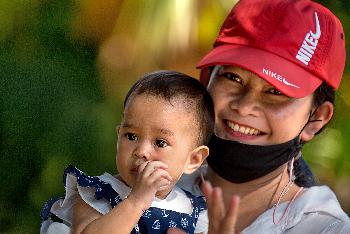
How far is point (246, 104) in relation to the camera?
2.48m

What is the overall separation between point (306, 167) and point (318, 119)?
163 mm

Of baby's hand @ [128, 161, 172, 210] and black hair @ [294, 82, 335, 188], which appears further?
black hair @ [294, 82, 335, 188]

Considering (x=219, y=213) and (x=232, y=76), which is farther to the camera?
(x=232, y=76)

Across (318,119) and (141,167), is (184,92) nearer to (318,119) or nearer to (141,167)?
(141,167)

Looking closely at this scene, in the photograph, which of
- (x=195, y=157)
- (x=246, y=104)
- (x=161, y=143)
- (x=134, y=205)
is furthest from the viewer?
(x=246, y=104)

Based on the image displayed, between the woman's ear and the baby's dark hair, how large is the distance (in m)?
0.40

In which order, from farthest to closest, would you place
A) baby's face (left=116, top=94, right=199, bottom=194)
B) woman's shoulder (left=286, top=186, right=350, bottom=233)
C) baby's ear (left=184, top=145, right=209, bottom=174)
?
woman's shoulder (left=286, top=186, right=350, bottom=233), baby's ear (left=184, top=145, right=209, bottom=174), baby's face (left=116, top=94, right=199, bottom=194)

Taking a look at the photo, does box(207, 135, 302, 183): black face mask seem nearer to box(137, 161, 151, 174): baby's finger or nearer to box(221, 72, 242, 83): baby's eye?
box(221, 72, 242, 83): baby's eye

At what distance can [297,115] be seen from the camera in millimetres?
2539

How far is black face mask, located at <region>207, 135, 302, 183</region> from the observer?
2.55m

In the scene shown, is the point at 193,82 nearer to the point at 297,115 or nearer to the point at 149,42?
the point at 297,115

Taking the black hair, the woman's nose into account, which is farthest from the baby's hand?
the black hair

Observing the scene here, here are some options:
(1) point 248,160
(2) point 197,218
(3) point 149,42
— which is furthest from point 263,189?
(3) point 149,42

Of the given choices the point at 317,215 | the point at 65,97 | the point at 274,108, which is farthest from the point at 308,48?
the point at 65,97
